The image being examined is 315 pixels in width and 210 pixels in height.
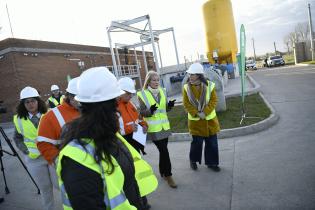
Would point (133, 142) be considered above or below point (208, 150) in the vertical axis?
above

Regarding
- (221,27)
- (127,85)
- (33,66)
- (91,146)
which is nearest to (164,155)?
(127,85)

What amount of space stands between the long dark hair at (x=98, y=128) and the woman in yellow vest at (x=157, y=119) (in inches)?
116

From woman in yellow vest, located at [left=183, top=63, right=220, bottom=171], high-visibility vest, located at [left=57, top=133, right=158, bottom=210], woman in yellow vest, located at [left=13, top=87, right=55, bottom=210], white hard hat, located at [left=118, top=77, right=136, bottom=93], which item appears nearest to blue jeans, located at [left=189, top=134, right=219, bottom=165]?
woman in yellow vest, located at [left=183, top=63, right=220, bottom=171]

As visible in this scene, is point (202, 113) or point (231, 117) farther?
point (231, 117)

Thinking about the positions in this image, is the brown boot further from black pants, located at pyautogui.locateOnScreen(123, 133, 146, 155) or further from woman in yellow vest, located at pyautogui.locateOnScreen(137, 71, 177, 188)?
black pants, located at pyautogui.locateOnScreen(123, 133, 146, 155)

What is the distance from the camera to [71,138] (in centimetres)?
162

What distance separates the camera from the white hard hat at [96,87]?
1.63m

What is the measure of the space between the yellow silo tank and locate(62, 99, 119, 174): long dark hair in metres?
18.8

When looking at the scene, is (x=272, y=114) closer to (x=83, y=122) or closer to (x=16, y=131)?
(x=16, y=131)

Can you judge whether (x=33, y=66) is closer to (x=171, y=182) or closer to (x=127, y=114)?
(x=127, y=114)

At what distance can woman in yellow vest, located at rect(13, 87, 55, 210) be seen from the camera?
3.80 meters

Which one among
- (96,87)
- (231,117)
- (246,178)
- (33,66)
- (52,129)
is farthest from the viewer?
(33,66)

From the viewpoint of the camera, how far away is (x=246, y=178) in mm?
4617

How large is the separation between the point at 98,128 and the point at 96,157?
0.16 m
